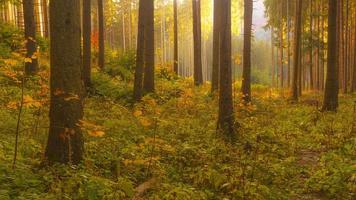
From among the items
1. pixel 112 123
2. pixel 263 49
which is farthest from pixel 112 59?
pixel 263 49

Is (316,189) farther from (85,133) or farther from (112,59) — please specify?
(112,59)

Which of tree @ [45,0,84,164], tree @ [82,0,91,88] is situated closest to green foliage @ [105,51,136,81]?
tree @ [82,0,91,88]

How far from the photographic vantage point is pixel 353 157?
9.31 m

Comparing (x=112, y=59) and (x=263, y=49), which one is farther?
(x=263, y=49)

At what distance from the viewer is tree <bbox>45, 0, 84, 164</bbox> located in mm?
Result: 6637

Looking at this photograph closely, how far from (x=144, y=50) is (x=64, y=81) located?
32.2 feet

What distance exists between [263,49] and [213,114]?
87.8 metres

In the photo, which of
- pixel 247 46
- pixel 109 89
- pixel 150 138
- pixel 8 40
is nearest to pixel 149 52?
pixel 109 89

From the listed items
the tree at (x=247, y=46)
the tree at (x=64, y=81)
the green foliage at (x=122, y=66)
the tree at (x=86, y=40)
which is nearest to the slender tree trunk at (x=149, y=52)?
the tree at (x=86, y=40)

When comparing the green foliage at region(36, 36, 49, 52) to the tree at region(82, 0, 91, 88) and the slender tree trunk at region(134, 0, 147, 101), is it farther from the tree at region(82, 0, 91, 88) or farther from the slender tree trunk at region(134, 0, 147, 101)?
the slender tree trunk at region(134, 0, 147, 101)

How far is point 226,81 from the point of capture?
1095 centimetres

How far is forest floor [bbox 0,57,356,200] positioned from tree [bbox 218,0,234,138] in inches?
15.4

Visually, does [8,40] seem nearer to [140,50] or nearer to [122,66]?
[122,66]

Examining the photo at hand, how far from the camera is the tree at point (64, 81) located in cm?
664
